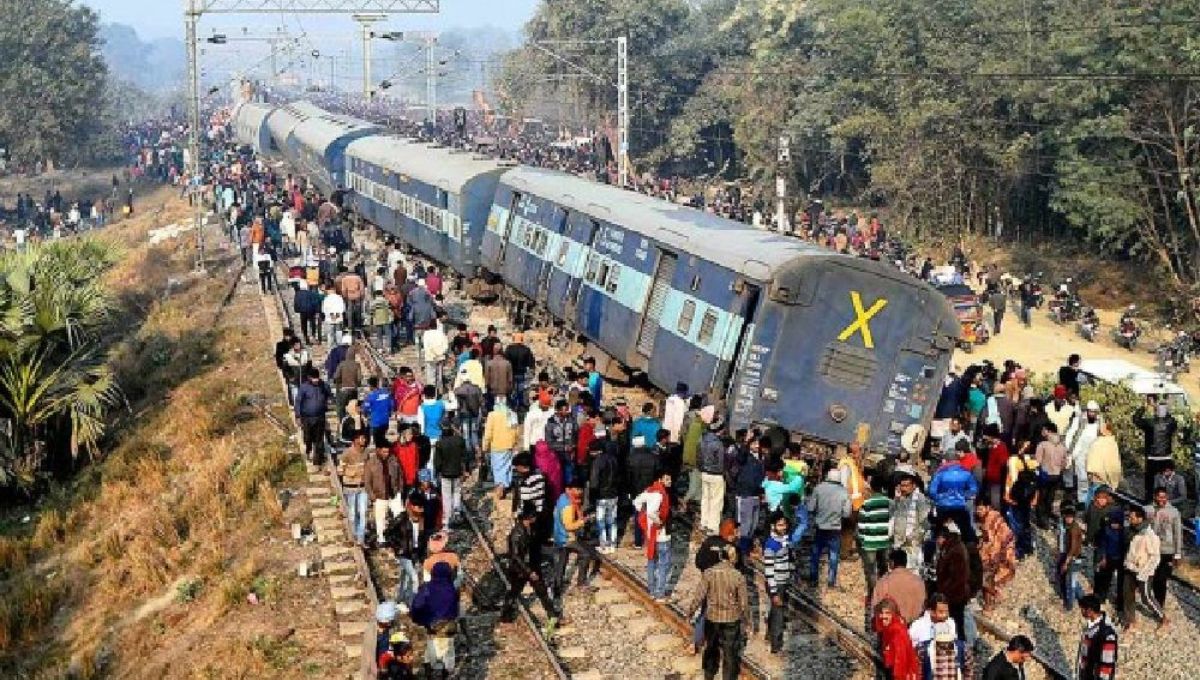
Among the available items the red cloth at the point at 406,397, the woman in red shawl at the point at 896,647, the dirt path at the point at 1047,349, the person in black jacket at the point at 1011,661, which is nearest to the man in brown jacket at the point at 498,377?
the red cloth at the point at 406,397

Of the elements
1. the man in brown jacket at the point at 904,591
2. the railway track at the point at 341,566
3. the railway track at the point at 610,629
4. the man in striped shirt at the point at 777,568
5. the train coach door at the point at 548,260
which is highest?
the train coach door at the point at 548,260

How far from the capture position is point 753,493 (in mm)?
13766

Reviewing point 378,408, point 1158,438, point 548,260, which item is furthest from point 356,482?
point 548,260

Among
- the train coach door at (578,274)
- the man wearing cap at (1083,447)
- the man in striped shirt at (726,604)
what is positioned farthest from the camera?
the train coach door at (578,274)

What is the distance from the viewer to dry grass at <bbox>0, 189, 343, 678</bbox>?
13.8m

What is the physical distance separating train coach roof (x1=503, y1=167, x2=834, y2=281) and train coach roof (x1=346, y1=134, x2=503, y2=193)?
3292 mm

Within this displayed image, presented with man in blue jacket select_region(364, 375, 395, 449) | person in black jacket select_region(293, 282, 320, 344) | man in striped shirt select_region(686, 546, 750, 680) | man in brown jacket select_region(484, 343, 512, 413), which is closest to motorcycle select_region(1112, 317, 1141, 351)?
person in black jacket select_region(293, 282, 320, 344)

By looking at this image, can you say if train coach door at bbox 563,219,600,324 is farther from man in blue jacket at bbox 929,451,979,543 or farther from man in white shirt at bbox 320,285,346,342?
man in blue jacket at bbox 929,451,979,543

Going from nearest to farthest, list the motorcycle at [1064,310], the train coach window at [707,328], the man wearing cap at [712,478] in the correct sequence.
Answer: the man wearing cap at [712,478]
the train coach window at [707,328]
the motorcycle at [1064,310]

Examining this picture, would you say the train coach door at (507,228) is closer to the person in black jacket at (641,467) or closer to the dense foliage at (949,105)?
the person in black jacket at (641,467)

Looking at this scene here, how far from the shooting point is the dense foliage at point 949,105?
1430 inches

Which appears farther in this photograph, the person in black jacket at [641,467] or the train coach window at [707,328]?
the train coach window at [707,328]

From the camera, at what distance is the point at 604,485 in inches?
549

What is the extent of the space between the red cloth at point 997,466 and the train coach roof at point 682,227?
11.6ft
